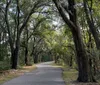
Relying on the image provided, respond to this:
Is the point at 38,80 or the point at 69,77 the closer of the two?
the point at 38,80

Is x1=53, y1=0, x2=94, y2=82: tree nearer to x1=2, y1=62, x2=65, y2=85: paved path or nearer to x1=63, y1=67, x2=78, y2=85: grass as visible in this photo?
x1=63, y1=67, x2=78, y2=85: grass

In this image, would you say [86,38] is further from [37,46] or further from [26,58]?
[37,46]


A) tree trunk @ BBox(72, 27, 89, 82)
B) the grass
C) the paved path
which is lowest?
the grass

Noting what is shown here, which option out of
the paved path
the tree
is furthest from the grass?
the tree

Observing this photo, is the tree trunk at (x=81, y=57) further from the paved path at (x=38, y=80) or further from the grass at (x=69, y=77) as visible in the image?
the paved path at (x=38, y=80)

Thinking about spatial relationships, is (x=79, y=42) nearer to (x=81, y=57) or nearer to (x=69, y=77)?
(x=81, y=57)

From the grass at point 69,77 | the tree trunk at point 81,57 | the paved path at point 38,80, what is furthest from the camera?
the tree trunk at point 81,57

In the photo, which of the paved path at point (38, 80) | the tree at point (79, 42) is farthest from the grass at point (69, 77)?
the tree at point (79, 42)

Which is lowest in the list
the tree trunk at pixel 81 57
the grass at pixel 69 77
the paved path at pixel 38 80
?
the grass at pixel 69 77

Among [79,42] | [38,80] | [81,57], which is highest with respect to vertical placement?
[79,42]

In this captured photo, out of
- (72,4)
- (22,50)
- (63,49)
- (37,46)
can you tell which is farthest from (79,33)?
(37,46)

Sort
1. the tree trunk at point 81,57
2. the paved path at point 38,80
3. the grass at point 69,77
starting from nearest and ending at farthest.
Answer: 1. the paved path at point 38,80
2. the grass at point 69,77
3. the tree trunk at point 81,57

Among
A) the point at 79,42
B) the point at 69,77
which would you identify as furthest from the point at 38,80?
the point at 69,77

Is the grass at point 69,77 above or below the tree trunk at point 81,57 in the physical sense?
below
